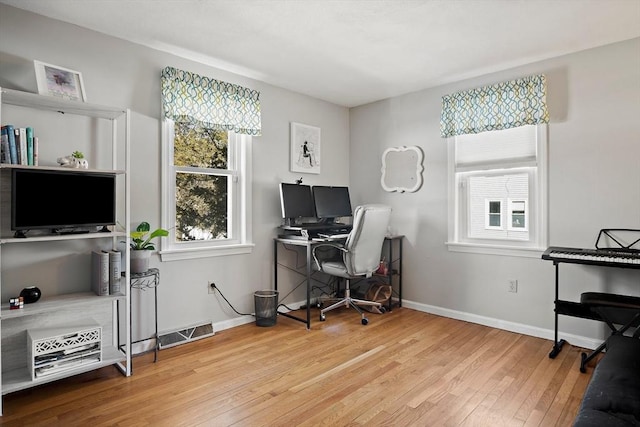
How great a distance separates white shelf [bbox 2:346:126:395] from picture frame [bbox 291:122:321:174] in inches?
94.0

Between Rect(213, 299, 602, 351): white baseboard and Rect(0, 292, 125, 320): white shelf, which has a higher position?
Rect(0, 292, 125, 320): white shelf

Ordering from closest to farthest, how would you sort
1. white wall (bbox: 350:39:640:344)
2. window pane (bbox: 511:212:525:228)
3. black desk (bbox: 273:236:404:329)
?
1. white wall (bbox: 350:39:640:344)
2. window pane (bbox: 511:212:525:228)
3. black desk (bbox: 273:236:404:329)

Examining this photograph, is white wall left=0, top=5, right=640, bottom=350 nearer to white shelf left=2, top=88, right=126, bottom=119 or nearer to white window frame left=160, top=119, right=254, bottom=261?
white window frame left=160, top=119, right=254, bottom=261

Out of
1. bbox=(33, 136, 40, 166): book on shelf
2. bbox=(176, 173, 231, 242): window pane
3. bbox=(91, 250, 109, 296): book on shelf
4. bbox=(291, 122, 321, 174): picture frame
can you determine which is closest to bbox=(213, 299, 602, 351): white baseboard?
bbox=(176, 173, 231, 242): window pane

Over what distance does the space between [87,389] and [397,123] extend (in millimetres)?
3696

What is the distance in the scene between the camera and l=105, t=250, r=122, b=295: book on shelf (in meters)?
2.49

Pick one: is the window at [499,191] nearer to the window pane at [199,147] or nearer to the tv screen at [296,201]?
the tv screen at [296,201]

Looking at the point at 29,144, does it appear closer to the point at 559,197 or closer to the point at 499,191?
the point at 499,191

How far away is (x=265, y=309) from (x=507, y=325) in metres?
2.25

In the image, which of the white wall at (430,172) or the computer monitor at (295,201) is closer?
the white wall at (430,172)

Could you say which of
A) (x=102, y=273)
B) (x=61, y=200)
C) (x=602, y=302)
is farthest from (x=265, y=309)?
(x=602, y=302)

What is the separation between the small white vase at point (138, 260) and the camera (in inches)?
105

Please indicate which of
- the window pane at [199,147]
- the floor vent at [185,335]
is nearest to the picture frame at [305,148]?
the window pane at [199,147]

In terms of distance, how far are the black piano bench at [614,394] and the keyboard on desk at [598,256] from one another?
0.72m
